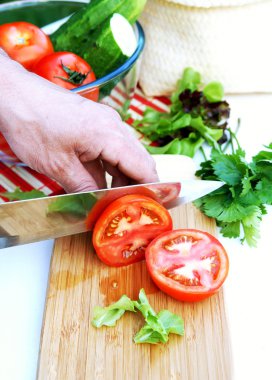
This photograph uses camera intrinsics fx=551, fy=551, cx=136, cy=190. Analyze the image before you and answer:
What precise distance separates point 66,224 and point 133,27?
2.42 feet

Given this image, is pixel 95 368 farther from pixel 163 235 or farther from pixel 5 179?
pixel 5 179

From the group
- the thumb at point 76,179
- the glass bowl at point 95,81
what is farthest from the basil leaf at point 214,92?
the thumb at point 76,179

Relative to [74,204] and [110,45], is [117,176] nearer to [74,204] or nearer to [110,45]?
[74,204]

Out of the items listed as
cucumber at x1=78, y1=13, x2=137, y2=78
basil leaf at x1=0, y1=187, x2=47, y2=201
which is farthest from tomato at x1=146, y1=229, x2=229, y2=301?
cucumber at x1=78, y1=13, x2=137, y2=78

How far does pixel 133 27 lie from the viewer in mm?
1638

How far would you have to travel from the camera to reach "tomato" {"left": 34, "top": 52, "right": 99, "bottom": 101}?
54.3 inches

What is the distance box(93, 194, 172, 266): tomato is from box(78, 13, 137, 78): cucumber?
0.51 metres

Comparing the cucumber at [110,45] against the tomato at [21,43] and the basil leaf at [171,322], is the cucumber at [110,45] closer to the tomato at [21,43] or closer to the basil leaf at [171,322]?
the tomato at [21,43]

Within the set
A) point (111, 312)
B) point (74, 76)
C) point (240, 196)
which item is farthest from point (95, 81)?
point (111, 312)

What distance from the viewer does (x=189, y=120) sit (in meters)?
1.56

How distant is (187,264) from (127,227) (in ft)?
0.49

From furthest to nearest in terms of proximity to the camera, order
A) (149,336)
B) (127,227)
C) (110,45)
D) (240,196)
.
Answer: (110,45), (240,196), (127,227), (149,336)

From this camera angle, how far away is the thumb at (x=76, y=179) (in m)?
1.13

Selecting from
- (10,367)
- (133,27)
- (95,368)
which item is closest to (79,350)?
(95,368)
